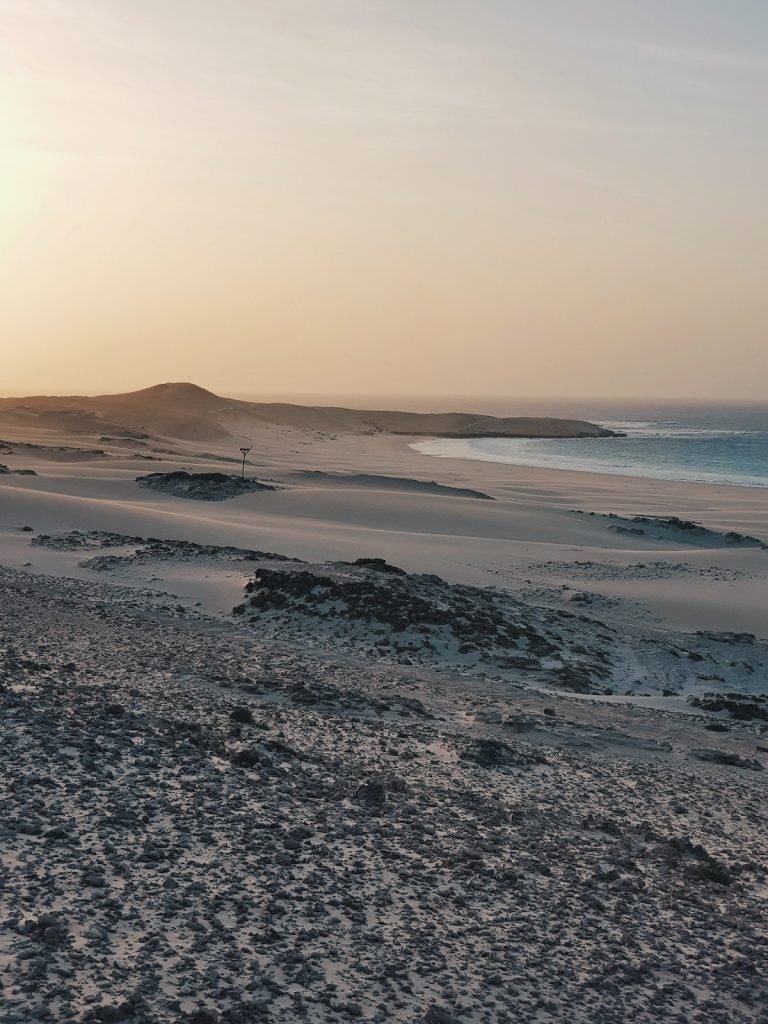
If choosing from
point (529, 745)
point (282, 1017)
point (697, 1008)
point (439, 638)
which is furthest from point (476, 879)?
point (439, 638)

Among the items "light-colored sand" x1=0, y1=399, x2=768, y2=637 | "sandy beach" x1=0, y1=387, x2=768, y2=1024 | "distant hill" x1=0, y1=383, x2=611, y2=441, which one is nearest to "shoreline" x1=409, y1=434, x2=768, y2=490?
"light-colored sand" x1=0, y1=399, x2=768, y2=637

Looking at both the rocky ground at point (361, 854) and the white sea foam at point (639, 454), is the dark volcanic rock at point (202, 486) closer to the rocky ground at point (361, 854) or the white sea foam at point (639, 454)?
the rocky ground at point (361, 854)

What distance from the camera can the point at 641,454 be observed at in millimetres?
110062

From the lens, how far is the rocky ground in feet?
19.9

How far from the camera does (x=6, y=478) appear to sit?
42969 millimetres

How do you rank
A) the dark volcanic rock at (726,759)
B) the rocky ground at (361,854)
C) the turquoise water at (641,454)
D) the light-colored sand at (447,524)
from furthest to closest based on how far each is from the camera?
the turquoise water at (641,454) < the light-colored sand at (447,524) < the dark volcanic rock at (726,759) < the rocky ground at (361,854)

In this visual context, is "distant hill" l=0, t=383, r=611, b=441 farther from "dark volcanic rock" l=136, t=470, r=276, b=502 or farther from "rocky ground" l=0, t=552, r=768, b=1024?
"rocky ground" l=0, t=552, r=768, b=1024

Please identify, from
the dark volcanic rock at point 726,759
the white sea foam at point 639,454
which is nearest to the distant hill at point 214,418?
the white sea foam at point 639,454

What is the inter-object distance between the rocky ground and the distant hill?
89542 mm

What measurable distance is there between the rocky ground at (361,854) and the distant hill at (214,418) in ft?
294

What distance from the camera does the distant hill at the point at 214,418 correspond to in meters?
106

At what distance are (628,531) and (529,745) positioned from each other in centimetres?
2842

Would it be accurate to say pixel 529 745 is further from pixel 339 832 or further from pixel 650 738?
pixel 339 832

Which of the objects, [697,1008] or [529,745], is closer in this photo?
[697,1008]
